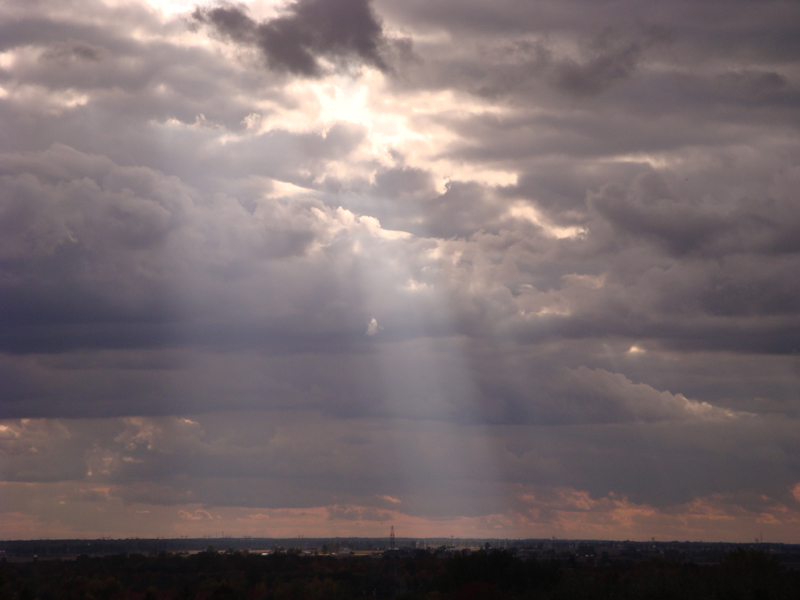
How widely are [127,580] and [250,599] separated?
55.3 m

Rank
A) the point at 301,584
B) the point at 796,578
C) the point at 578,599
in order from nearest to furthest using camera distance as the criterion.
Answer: the point at 578,599, the point at 796,578, the point at 301,584

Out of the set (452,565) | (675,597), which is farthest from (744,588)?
(452,565)

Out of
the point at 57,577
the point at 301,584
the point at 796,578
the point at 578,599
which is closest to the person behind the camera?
the point at 578,599

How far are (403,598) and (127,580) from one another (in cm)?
9368

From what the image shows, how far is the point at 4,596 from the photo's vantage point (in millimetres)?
86312

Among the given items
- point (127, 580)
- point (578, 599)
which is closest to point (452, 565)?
point (578, 599)

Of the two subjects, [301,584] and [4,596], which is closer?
[4,596]

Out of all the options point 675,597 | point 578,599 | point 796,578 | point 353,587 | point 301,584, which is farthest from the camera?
point 353,587

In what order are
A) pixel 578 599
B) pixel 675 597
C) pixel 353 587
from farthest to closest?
pixel 353 587, pixel 578 599, pixel 675 597

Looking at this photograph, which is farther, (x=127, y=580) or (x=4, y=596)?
(x=127, y=580)

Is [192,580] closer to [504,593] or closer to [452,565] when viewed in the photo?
[452,565]

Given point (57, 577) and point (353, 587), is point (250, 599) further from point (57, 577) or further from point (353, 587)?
point (57, 577)

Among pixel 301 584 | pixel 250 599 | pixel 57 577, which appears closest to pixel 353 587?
pixel 301 584

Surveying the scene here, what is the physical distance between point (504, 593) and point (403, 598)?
15.0m
